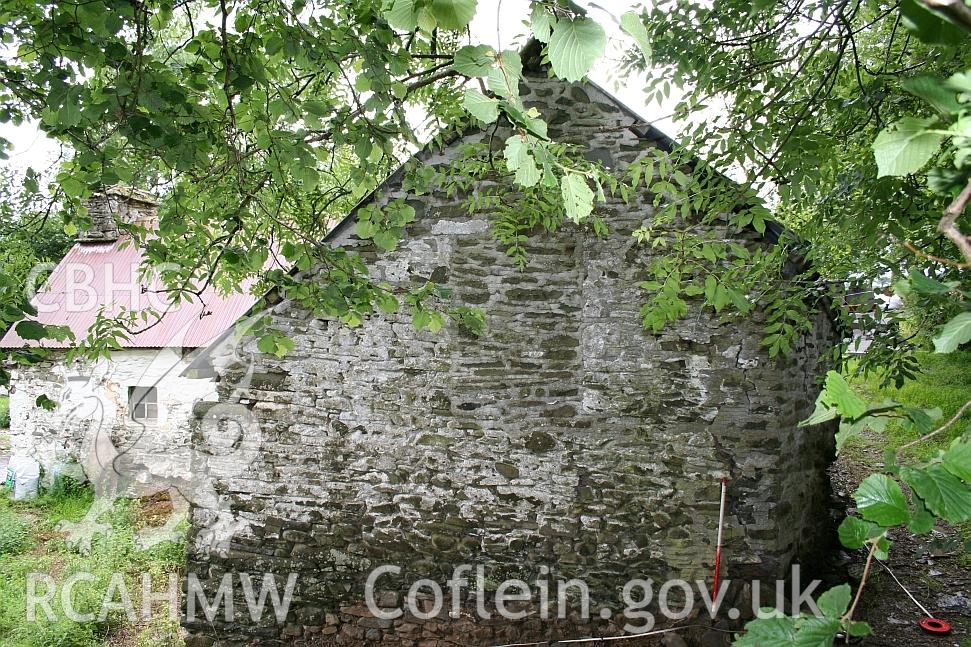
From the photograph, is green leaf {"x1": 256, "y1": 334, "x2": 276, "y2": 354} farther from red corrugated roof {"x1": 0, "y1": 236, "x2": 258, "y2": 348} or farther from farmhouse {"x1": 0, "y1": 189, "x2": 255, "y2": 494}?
farmhouse {"x1": 0, "y1": 189, "x2": 255, "y2": 494}

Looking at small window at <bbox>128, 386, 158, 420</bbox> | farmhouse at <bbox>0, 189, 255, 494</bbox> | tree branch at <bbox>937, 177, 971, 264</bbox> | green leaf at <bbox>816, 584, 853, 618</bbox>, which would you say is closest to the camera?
tree branch at <bbox>937, 177, 971, 264</bbox>

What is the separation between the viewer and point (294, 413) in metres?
4.56

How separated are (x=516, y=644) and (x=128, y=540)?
596cm

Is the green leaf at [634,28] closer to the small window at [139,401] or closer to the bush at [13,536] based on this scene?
the bush at [13,536]

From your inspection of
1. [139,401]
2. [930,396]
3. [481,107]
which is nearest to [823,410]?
[481,107]

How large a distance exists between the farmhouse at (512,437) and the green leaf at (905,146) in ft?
11.0

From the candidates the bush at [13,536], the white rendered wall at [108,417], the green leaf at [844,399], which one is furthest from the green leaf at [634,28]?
the white rendered wall at [108,417]

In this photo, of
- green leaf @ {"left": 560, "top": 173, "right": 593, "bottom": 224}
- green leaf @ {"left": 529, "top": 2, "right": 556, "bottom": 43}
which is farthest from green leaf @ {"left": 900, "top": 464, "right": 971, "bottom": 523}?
green leaf @ {"left": 529, "top": 2, "right": 556, "bottom": 43}

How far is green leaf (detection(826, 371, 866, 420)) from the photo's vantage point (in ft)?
2.97

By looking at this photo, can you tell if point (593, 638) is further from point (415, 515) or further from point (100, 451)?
point (100, 451)

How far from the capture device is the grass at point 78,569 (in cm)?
542

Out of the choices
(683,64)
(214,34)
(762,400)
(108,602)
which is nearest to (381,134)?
(214,34)

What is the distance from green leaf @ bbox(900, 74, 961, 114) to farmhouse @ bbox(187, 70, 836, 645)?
3.39m

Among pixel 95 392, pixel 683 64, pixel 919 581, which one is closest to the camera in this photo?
pixel 683 64
